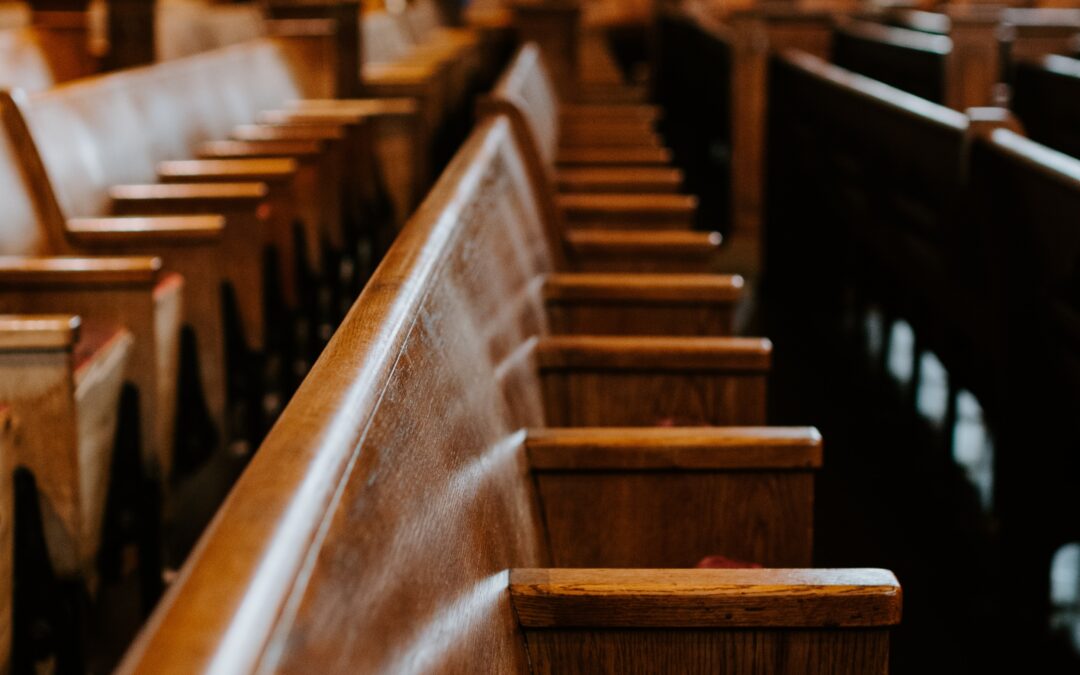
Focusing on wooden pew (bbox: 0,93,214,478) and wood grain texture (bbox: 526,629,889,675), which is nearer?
wood grain texture (bbox: 526,629,889,675)

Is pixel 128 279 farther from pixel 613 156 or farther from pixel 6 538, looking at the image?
pixel 613 156

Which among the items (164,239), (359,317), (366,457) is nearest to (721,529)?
(359,317)

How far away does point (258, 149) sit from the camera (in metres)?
2.59

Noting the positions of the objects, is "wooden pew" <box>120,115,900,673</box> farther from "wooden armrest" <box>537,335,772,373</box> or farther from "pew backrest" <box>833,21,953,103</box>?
"pew backrest" <box>833,21,953,103</box>

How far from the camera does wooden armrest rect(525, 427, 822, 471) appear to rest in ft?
3.35

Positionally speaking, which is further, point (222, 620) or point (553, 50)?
point (553, 50)

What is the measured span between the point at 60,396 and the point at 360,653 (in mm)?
991

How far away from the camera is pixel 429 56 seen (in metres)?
4.81

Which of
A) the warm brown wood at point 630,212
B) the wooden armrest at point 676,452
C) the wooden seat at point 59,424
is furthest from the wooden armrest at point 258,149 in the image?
the wooden armrest at point 676,452

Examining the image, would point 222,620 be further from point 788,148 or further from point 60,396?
point 788,148

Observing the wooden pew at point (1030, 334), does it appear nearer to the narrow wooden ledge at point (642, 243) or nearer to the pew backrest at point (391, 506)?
the narrow wooden ledge at point (642, 243)

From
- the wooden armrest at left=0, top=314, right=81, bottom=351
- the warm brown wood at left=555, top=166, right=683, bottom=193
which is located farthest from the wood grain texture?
the warm brown wood at left=555, top=166, right=683, bottom=193

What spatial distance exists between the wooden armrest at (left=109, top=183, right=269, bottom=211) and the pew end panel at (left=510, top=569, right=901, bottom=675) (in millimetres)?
1448

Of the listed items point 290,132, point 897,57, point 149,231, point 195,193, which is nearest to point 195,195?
point 195,193
